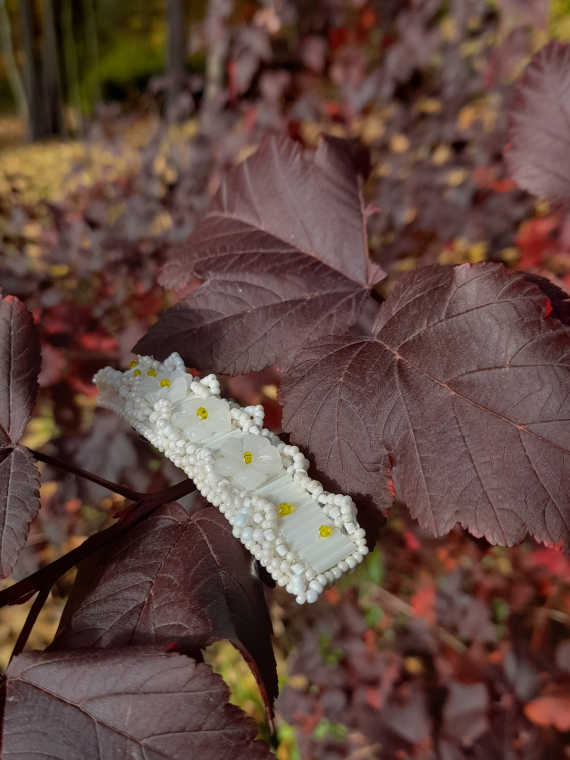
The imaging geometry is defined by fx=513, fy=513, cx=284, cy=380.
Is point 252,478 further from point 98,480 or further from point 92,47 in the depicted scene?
point 92,47

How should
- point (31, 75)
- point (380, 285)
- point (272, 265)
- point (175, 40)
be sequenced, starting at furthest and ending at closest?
point (31, 75) → point (175, 40) → point (380, 285) → point (272, 265)

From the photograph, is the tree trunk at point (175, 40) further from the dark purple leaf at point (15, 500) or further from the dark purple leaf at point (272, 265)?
the dark purple leaf at point (15, 500)

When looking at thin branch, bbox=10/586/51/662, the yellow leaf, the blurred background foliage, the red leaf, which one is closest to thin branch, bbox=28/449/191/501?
thin branch, bbox=10/586/51/662

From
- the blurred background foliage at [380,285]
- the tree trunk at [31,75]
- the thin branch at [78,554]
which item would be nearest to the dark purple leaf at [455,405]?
the thin branch at [78,554]

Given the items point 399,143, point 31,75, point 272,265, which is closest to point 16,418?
point 272,265

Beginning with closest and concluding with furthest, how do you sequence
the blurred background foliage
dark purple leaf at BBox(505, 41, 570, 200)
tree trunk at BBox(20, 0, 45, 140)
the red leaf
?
dark purple leaf at BBox(505, 41, 570, 200), the blurred background foliage, the red leaf, tree trunk at BBox(20, 0, 45, 140)

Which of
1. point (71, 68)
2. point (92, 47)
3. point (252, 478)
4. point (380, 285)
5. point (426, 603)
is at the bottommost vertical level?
point (426, 603)

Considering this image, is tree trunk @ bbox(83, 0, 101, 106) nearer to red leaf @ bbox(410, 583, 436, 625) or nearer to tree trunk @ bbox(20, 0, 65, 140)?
tree trunk @ bbox(20, 0, 65, 140)
